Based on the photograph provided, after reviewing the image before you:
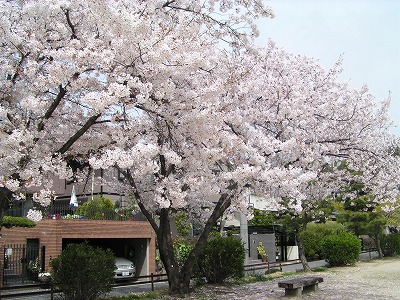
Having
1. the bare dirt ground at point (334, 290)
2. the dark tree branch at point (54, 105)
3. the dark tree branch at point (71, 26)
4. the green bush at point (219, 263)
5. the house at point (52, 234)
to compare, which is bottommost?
the bare dirt ground at point (334, 290)

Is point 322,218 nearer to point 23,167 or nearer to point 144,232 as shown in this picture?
point 144,232

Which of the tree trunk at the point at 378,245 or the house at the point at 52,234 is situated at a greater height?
the house at the point at 52,234

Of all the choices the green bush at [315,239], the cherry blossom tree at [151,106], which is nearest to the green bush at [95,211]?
the cherry blossom tree at [151,106]

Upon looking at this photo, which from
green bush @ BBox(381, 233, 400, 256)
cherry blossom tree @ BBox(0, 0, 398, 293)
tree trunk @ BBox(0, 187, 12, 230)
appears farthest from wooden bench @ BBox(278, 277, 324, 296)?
green bush @ BBox(381, 233, 400, 256)

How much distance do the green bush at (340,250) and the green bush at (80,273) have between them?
45.5ft

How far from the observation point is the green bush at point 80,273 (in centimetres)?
1071

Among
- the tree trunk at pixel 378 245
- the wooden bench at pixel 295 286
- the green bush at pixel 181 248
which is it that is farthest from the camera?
the tree trunk at pixel 378 245

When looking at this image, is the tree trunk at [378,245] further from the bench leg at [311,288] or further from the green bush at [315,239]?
the bench leg at [311,288]

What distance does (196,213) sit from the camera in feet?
50.3

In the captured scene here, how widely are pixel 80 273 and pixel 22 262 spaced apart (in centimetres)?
659

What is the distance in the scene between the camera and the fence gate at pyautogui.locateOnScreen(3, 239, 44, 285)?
16.1m

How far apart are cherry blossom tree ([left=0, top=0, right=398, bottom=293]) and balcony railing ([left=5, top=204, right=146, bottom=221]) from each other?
16.1ft

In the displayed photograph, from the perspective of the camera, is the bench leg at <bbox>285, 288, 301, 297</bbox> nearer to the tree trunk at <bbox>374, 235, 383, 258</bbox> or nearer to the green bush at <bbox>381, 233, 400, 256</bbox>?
the tree trunk at <bbox>374, 235, 383, 258</bbox>

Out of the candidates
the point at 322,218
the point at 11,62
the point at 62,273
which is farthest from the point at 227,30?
the point at 322,218
